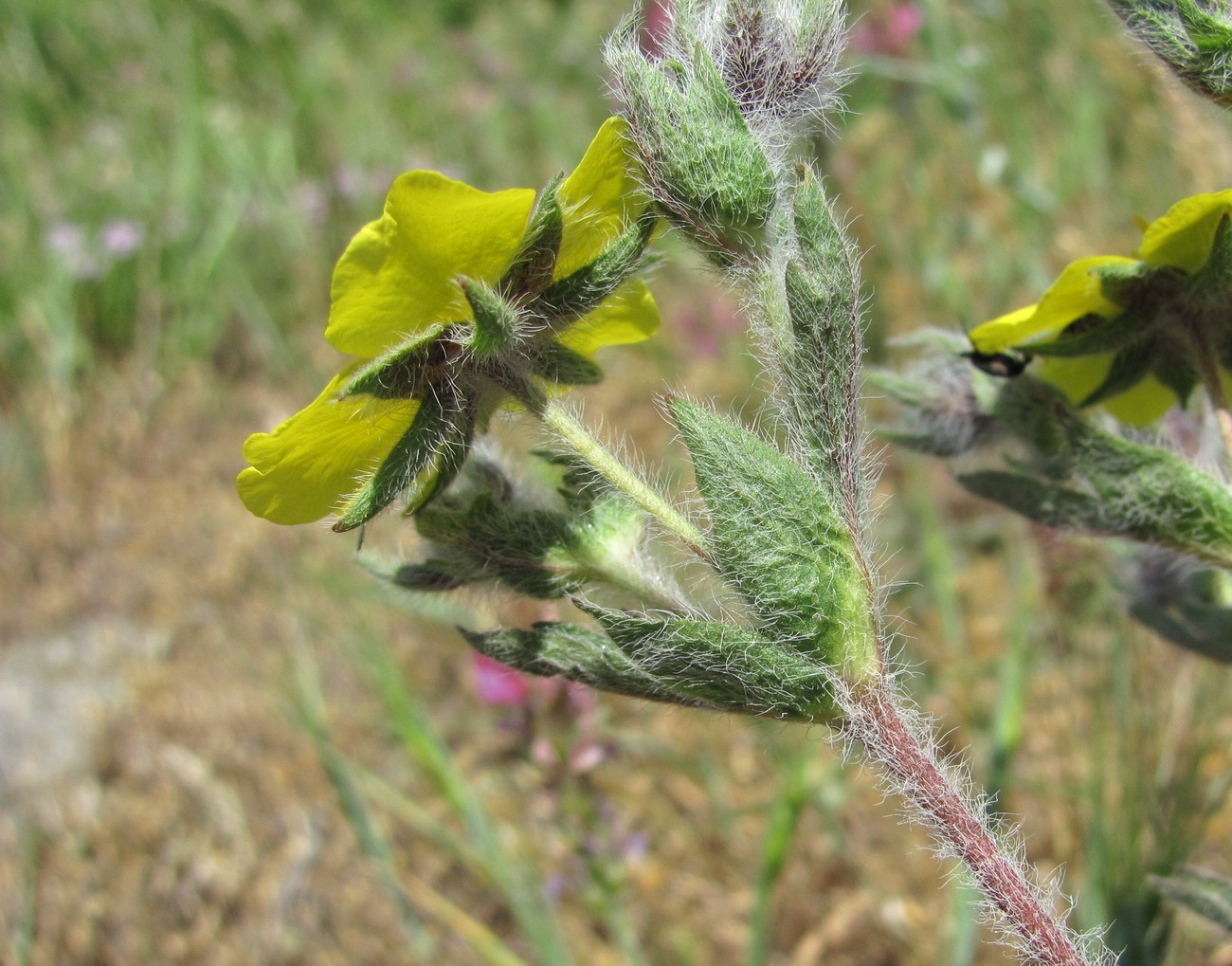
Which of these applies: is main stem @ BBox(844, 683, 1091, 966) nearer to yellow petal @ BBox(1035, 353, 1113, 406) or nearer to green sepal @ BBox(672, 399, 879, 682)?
green sepal @ BBox(672, 399, 879, 682)

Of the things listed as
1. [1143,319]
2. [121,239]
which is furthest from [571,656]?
[121,239]

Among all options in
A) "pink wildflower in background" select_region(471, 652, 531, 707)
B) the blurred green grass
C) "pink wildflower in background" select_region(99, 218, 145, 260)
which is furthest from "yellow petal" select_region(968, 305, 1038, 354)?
"pink wildflower in background" select_region(99, 218, 145, 260)

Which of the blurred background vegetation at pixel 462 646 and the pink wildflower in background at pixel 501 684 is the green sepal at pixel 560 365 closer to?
the blurred background vegetation at pixel 462 646

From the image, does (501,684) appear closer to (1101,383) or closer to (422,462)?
(422,462)

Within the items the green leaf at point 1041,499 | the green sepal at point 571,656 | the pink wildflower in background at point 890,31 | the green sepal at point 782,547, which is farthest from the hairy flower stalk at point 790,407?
the pink wildflower in background at point 890,31

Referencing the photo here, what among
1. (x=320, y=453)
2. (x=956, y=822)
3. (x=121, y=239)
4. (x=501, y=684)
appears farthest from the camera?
(x=121, y=239)

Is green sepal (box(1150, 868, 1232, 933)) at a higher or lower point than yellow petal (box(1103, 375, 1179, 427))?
lower
